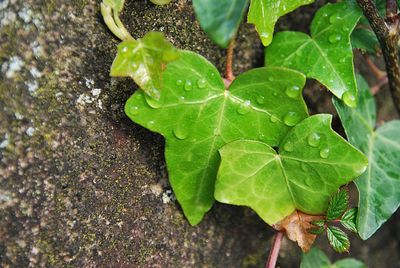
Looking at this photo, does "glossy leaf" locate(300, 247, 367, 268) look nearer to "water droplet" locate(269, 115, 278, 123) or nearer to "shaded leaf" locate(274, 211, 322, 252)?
"shaded leaf" locate(274, 211, 322, 252)

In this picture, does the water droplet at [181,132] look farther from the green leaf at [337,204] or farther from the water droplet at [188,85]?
the green leaf at [337,204]

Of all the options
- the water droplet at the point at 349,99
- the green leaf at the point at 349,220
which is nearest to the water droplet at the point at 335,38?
the water droplet at the point at 349,99

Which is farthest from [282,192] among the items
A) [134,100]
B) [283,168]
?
[134,100]

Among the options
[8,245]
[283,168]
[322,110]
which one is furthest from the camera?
[322,110]

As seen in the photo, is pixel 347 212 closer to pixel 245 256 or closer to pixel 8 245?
pixel 245 256

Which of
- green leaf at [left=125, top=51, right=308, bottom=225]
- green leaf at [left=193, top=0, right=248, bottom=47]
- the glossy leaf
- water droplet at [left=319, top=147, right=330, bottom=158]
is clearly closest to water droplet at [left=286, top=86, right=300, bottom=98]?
green leaf at [left=125, top=51, right=308, bottom=225]

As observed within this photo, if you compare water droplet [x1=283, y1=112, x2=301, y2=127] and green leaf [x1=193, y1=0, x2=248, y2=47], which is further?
water droplet [x1=283, y1=112, x2=301, y2=127]

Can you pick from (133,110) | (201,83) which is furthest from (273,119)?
(133,110)
